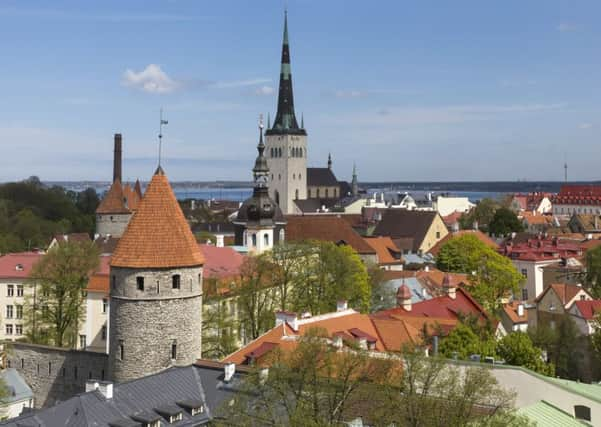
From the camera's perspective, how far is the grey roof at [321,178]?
131 m

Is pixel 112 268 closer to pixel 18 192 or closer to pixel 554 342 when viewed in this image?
pixel 554 342

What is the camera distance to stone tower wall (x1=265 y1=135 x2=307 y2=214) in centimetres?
12219

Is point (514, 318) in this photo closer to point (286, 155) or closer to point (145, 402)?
point (145, 402)

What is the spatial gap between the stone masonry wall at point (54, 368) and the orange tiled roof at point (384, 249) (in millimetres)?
38938

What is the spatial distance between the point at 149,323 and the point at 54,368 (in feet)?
23.5

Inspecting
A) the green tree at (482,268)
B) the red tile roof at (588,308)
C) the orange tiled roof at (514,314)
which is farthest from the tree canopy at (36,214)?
the red tile roof at (588,308)

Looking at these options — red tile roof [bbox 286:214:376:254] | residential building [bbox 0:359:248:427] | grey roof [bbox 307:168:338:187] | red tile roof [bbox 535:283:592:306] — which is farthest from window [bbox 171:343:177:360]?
grey roof [bbox 307:168:338:187]

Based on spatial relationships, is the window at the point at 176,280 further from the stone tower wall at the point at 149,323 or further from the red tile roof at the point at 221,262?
the red tile roof at the point at 221,262

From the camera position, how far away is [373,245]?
7056 cm

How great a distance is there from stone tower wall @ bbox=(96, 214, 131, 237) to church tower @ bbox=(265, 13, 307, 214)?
5064cm

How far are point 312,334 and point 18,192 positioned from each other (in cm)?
9291

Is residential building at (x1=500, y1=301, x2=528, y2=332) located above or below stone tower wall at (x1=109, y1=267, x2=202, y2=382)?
below

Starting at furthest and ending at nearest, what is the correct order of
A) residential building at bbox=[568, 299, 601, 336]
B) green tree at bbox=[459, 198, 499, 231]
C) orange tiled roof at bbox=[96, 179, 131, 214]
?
1. green tree at bbox=[459, 198, 499, 231]
2. orange tiled roof at bbox=[96, 179, 131, 214]
3. residential building at bbox=[568, 299, 601, 336]

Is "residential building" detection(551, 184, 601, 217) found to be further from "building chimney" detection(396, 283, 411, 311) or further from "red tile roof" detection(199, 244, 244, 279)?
"building chimney" detection(396, 283, 411, 311)
